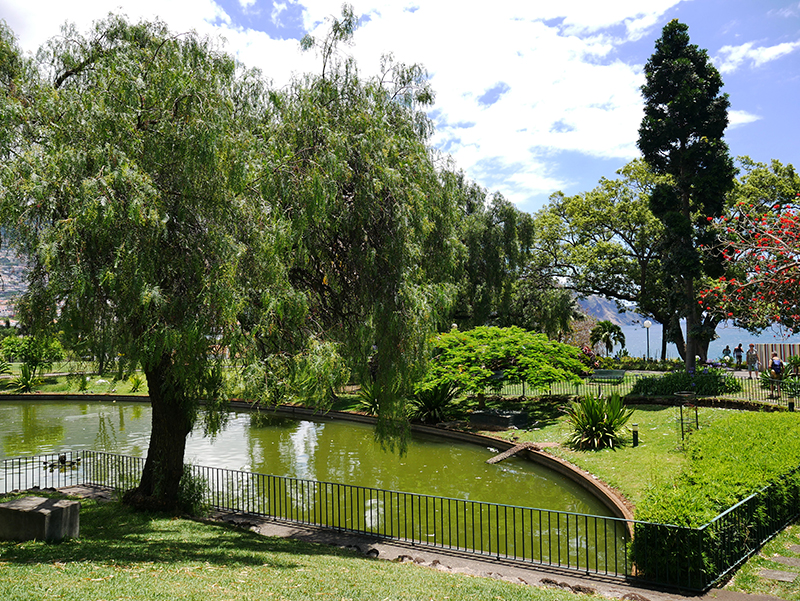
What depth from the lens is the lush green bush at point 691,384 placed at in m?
22.3

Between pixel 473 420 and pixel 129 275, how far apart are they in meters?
16.6

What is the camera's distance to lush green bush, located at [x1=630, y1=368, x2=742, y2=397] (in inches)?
877

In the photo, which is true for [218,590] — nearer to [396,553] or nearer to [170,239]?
[396,553]

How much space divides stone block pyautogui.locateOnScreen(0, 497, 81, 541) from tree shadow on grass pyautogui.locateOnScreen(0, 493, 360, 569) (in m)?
0.21

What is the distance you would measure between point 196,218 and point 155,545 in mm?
5364

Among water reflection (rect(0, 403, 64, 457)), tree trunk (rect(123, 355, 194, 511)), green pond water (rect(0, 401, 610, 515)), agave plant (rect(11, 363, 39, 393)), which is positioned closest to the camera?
tree trunk (rect(123, 355, 194, 511))

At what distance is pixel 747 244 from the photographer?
39.7 feet

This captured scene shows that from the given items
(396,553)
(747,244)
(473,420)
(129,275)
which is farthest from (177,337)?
(473,420)

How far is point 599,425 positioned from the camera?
1775 centimetres

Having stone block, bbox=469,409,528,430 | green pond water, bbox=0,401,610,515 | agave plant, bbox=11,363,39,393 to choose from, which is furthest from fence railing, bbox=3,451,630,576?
agave plant, bbox=11,363,39,393

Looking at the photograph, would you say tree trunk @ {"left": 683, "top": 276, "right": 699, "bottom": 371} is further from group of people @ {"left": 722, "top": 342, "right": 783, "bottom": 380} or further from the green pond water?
the green pond water

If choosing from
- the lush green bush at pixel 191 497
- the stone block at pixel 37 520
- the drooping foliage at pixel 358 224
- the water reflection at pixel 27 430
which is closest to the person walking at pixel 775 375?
the drooping foliage at pixel 358 224

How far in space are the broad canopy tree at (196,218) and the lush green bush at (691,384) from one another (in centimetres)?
1553

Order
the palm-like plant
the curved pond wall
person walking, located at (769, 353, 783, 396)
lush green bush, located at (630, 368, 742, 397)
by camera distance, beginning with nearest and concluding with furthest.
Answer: the curved pond wall < person walking, located at (769, 353, 783, 396) < lush green bush, located at (630, 368, 742, 397) < the palm-like plant
